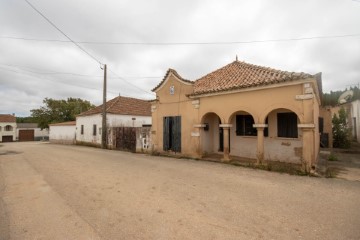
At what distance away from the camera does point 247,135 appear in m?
11.0

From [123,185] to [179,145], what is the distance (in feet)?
20.0

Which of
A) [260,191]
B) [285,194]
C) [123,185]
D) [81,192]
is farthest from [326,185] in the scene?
[81,192]

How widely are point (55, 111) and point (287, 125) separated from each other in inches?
1671

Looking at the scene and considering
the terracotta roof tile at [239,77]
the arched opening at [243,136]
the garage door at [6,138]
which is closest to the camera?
the terracotta roof tile at [239,77]

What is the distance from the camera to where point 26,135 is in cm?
4703

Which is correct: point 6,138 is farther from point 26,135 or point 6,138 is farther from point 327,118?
point 327,118

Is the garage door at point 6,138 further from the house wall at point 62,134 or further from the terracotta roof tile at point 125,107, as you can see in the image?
the terracotta roof tile at point 125,107

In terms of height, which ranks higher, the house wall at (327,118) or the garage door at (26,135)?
the house wall at (327,118)

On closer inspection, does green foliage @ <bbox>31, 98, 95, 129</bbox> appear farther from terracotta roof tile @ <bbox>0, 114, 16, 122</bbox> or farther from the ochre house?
the ochre house

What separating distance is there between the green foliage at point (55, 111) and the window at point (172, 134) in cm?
3199

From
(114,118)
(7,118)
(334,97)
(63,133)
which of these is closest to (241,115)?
(114,118)

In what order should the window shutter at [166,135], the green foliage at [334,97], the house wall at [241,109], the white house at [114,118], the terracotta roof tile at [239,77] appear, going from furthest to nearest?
the white house at [114,118]
the green foliage at [334,97]
the window shutter at [166,135]
the terracotta roof tile at [239,77]
the house wall at [241,109]

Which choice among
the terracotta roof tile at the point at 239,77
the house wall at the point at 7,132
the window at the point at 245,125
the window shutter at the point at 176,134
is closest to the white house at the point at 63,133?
the window shutter at the point at 176,134

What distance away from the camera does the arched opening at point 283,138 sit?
375 inches
